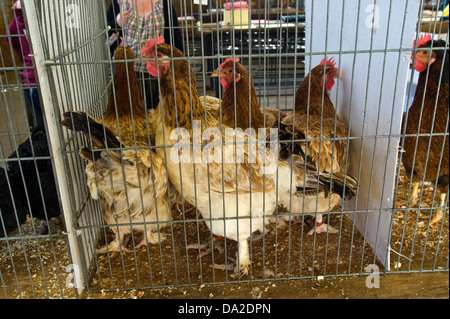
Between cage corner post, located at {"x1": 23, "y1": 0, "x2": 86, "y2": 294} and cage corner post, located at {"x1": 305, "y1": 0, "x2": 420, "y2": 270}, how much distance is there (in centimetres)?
109

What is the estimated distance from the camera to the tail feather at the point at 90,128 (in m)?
1.59

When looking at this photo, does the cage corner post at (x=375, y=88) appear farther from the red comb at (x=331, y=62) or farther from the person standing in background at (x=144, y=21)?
the person standing in background at (x=144, y=21)

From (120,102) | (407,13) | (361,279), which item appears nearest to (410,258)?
(361,279)

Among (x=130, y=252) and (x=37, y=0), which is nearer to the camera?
(x=37, y=0)

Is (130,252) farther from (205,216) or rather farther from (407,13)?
(407,13)

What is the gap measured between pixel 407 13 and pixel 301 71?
2.84 meters

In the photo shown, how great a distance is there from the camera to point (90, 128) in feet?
5.37

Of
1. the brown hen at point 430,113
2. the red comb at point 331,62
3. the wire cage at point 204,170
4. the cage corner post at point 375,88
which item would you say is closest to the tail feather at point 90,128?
the wire cage at point 204,170

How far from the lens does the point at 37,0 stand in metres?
1.47

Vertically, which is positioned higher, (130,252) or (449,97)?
(449,97)

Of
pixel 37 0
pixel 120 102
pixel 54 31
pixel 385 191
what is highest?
pixel 37 0

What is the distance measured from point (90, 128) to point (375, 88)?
1441 mm

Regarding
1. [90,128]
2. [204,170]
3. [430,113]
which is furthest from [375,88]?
[90,128]

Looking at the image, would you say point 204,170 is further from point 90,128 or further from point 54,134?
point 54,134
